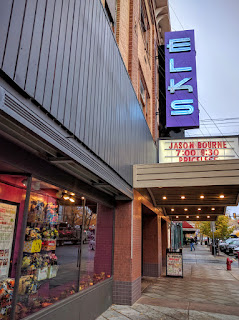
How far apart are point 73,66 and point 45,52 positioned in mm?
927

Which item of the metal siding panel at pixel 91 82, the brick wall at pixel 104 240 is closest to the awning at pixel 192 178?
the brick wall at pixel 104 240

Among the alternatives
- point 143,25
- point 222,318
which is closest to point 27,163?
point 222,318

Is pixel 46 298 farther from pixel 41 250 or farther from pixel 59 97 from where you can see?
pixel 59 97

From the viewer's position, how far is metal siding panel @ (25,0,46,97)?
334 centimetres

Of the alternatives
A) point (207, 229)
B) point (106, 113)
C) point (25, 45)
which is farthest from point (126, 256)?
point (207, 229)

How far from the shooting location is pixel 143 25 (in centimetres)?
1524

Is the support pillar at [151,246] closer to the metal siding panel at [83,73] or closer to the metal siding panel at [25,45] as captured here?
the metal siding panel at [83,73]

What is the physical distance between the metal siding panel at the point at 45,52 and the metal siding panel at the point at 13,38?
48 centimetres

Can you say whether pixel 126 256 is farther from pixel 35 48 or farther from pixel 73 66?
pixel 35 48

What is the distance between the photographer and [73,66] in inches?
182

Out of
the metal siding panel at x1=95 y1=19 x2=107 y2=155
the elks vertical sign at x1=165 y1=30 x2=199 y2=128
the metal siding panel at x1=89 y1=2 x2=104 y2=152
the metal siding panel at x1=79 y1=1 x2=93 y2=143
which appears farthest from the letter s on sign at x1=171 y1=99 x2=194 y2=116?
the metal siding panel at x1=79 y1=1 x2=93 y2=143

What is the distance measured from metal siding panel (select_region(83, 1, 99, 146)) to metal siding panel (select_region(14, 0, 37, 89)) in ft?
6.44

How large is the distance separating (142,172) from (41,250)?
4814 mm

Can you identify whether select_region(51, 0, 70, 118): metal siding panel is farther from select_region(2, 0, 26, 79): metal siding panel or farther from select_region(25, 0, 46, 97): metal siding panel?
select_region(2, 0, 26, 79): metal siding panel
